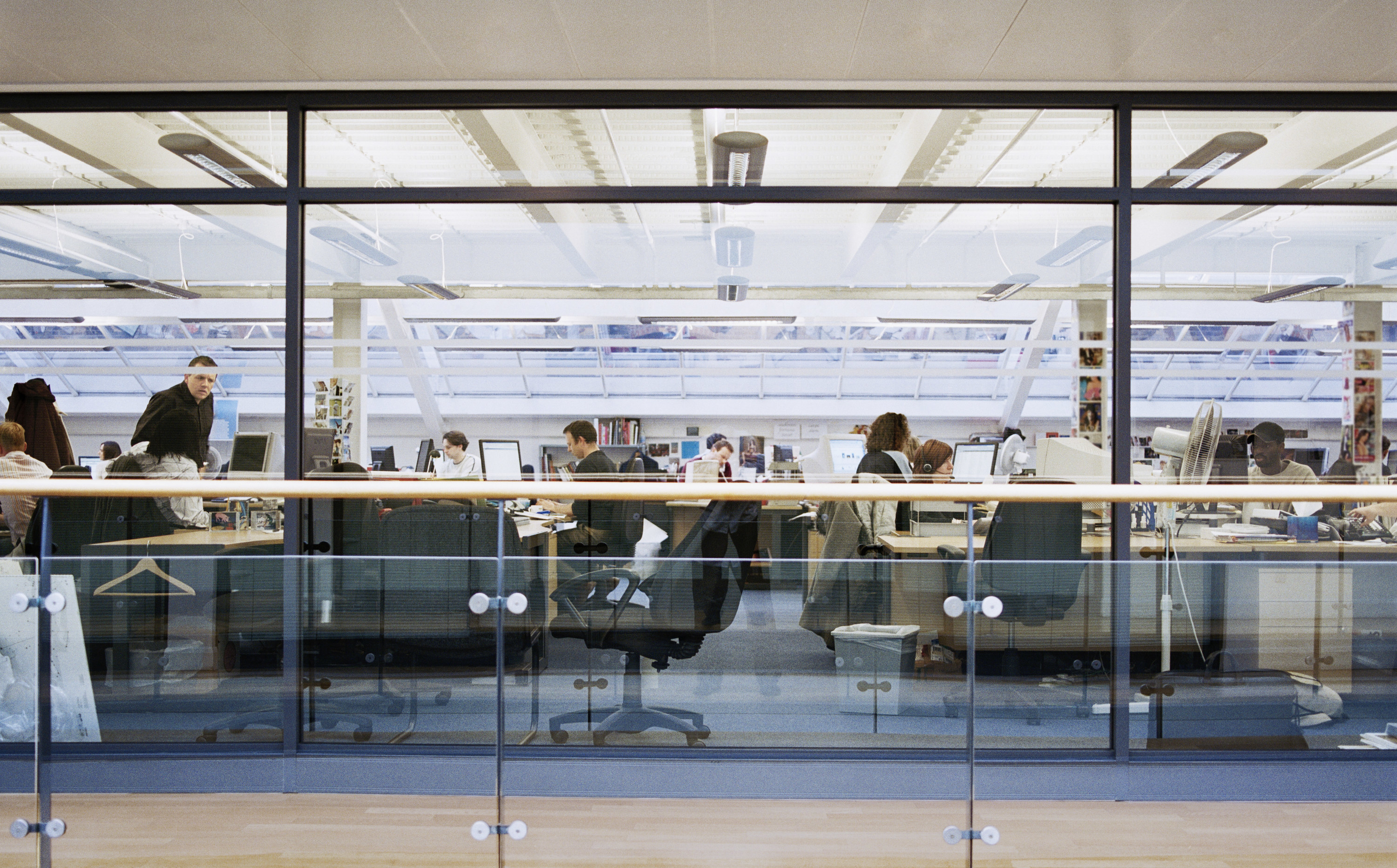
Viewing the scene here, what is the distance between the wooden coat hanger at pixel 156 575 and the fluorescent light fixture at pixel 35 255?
1960mm

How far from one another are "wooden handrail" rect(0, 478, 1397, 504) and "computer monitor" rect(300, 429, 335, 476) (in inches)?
38.0

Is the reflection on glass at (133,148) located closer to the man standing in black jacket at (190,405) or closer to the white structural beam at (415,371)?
the man standing in black jacket at (190,405)

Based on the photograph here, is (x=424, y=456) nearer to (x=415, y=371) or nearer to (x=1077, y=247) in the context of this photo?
(x=415, y=371)

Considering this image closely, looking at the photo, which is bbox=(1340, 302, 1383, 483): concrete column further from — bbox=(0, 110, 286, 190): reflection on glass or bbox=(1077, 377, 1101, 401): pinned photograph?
bbox=(0, 110, 286, 190): reflection on glass

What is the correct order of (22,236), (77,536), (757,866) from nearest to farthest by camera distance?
1. (757,866)
2. (77,536)
3. (22,236)

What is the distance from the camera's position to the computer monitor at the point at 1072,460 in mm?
3525

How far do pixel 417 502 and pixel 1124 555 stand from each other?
8.26ft

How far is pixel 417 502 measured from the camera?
2.98 meters

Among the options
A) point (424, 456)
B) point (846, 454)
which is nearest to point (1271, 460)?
point (846, 454)

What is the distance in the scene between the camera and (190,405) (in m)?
3.48

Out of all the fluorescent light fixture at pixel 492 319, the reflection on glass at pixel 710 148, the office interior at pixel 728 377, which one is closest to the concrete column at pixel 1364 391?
the office interior at pixel 728 377

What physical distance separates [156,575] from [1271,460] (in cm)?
430

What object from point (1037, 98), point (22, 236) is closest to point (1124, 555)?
point (1037, 98)

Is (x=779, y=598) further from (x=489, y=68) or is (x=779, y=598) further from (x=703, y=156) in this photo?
(x=489, y=68)
